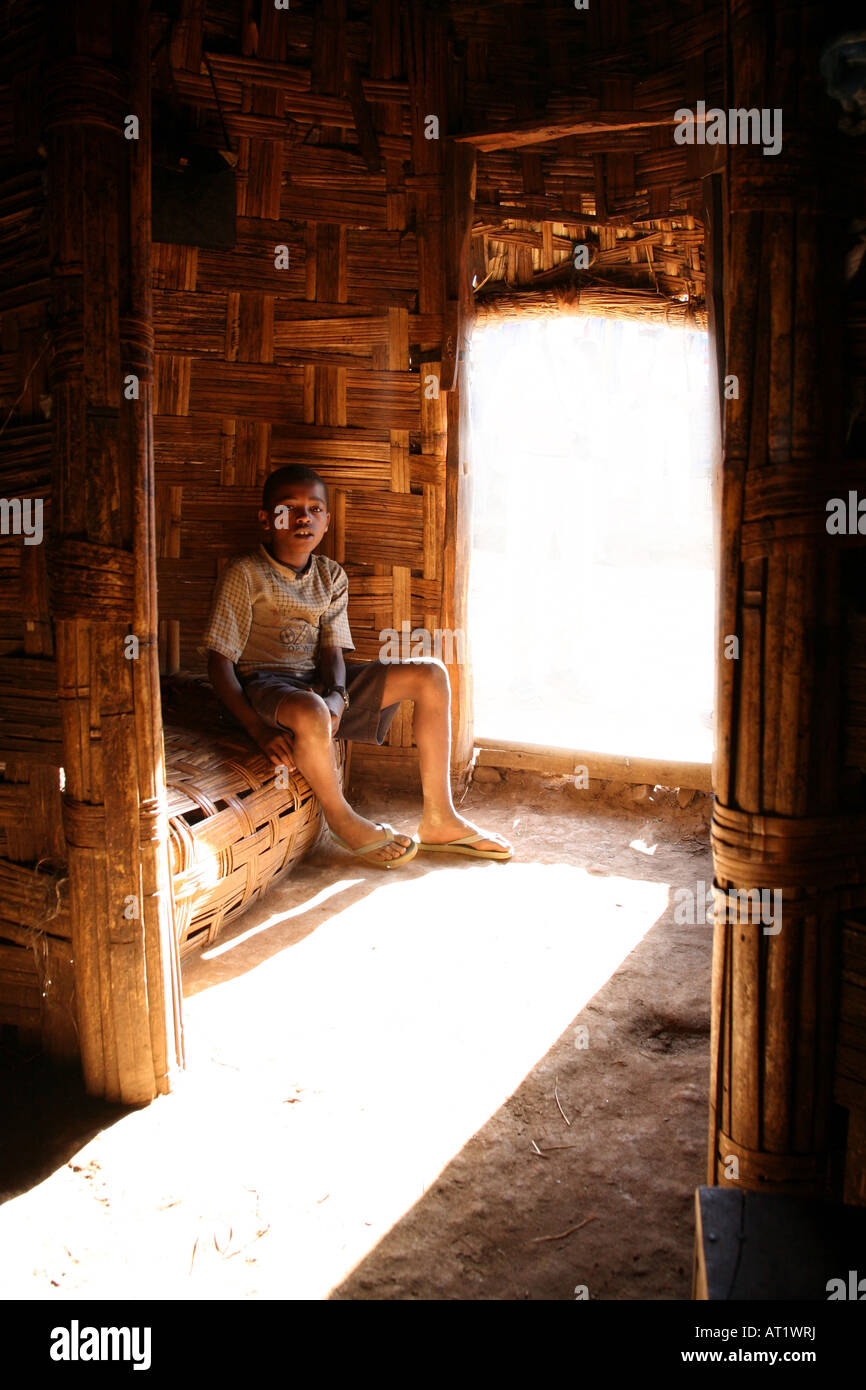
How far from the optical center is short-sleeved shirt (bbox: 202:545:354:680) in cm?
332

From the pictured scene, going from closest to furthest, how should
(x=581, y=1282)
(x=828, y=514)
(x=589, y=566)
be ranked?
(x=828, y=514) → (x=581, y=1282) → (x=589, y=566)

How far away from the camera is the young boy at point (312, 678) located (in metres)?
3.23

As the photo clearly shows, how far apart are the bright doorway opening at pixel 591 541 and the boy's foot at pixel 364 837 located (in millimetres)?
2172

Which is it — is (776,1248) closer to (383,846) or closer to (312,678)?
(383,846)

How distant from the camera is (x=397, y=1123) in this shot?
6.30ft

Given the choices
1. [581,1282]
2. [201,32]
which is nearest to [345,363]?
[201,32]

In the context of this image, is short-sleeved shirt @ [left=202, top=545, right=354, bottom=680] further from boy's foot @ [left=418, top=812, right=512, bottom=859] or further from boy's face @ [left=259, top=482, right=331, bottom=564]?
boy's foot @ [left=418, top=812, right=512, bottom=859]

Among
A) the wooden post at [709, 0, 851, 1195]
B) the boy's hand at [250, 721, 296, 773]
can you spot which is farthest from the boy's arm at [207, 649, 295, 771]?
the wooden post at [709, 0, 851, 1195]

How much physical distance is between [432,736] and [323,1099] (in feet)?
5.92

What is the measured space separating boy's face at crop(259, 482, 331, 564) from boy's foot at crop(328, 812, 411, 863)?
1027 mm

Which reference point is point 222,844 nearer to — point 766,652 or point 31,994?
point 31,994

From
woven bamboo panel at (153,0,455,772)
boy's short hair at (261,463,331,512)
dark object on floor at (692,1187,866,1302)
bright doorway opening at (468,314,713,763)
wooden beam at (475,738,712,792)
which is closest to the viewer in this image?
dark object on floor at (692,1187,866,1302)

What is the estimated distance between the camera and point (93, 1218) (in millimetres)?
1612

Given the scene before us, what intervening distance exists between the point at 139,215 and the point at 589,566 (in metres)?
7.99
